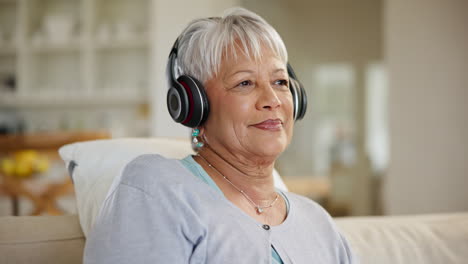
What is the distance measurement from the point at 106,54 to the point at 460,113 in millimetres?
3140

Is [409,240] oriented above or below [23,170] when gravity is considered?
above

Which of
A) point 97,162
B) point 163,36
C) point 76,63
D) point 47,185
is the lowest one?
point 47,185

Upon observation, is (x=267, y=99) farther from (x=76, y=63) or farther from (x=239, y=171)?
(x=76, y=63)

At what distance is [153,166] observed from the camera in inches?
38.8

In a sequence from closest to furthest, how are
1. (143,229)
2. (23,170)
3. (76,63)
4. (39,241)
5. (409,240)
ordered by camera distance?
1. (143,229)
2. (39,241)
3. (409,240)
4. (23,170)
5. (76,63)

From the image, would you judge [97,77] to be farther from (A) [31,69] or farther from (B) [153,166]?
(B) [153,166]

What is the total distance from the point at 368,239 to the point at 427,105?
242 cm

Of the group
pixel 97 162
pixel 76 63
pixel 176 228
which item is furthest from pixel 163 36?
pixel 176 228

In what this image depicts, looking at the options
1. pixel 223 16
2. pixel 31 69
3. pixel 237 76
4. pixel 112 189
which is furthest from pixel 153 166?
pixel 31 69

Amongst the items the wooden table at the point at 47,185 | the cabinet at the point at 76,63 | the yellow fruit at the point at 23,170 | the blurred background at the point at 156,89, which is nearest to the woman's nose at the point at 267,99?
the wooden table at the point at 47,185

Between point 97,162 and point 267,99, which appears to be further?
point 97,162

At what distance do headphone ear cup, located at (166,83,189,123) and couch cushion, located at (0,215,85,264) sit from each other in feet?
1.18

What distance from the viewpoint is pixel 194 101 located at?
1108mm

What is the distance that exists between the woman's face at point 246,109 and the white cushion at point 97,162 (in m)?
0.27
